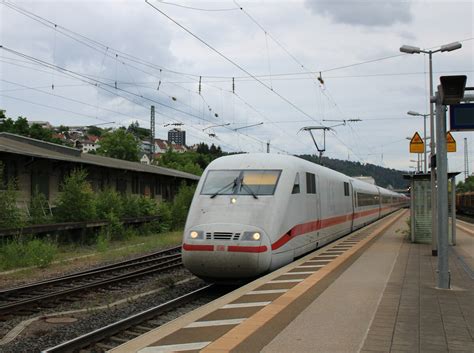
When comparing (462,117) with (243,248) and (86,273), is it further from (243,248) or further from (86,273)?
(86,273)

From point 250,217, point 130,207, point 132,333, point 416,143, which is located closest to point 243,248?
point 250,217

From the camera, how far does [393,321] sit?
6.42m

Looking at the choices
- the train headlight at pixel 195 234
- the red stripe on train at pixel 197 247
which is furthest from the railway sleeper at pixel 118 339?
the train headlight at pixel 195 234

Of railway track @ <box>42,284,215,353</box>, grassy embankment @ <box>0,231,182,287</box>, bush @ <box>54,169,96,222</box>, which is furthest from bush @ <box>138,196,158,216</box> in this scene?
railway track @ <box>42,284,215,353</box>

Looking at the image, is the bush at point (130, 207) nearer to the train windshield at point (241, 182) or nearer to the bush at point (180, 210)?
the bush at point (180, 210)

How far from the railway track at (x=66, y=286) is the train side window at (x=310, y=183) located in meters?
4.63

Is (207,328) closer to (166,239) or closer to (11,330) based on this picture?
(11,330)

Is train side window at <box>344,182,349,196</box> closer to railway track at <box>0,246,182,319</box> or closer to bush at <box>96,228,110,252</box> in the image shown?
railway track at <box>0,246,182,319</box>

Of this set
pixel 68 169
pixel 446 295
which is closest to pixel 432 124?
pixel 446 295

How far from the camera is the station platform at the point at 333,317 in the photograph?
5.40 m

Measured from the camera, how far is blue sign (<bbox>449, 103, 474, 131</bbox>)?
8352 millimetres

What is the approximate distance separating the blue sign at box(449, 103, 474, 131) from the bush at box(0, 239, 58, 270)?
1247cm

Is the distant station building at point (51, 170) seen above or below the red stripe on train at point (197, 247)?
above

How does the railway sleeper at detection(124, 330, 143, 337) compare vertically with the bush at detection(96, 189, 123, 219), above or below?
below
